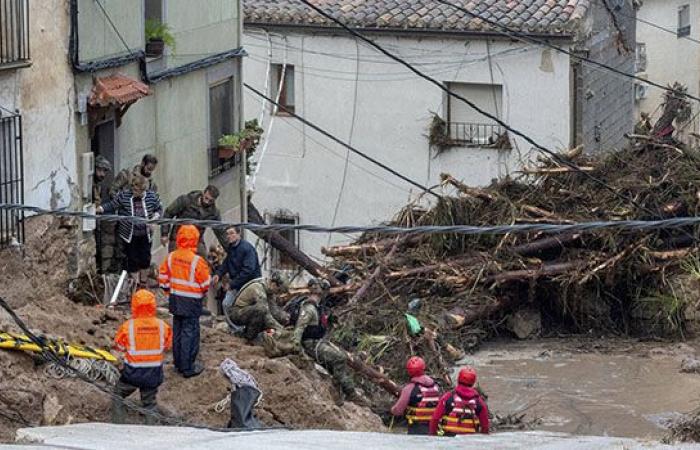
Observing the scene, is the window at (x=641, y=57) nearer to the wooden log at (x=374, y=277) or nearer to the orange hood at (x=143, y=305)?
the wooden log at (x=374, y=277)

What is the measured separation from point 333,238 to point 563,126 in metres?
4.73

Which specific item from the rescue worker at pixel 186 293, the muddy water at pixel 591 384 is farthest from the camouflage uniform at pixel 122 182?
the muddy water at pixel 591 384

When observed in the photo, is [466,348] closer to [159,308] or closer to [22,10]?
[159,308]

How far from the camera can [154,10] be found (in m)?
21.9

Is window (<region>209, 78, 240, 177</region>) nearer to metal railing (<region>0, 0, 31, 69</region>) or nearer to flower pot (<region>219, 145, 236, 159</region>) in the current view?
flower pot (<region>219, 145, 236, 159</region>)

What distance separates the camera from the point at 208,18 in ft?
77.4

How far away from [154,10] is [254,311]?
6567mm

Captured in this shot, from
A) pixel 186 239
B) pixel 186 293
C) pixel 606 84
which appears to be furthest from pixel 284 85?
pixel 186 293

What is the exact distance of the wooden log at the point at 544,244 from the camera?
20922 mm

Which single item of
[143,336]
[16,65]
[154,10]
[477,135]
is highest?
[154,10]

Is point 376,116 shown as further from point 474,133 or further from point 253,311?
point 253,311

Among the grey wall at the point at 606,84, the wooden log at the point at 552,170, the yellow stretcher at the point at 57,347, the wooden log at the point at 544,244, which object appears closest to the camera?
the yellow stretcher at the point at 57,347

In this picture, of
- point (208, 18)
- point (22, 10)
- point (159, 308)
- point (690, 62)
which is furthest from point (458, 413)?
point (690, 62)

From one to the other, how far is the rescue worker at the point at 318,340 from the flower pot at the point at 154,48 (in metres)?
5.53
